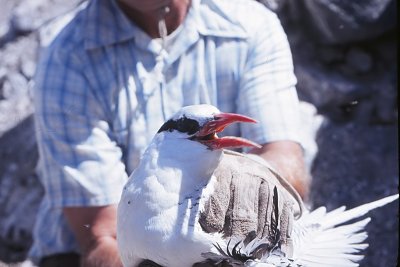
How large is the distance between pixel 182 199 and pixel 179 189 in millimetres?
17

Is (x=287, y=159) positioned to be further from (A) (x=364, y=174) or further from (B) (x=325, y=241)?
(A) (x=364, y=174)

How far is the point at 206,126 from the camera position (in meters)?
1.29

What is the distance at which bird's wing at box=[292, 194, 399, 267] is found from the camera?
147 cm

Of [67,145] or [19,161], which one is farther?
[19,161]

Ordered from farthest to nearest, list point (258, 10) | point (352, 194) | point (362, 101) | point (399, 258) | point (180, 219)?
point (362, 101), point (352, 194), point (399, 258), point (258, 10), point (180, 219)

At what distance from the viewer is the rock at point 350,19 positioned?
9.46ft

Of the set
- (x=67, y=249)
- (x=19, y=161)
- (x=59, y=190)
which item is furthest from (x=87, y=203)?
(x=19, y=161)

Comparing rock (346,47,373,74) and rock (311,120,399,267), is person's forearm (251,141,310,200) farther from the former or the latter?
rock (346,47,373,74)

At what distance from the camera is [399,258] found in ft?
8.04

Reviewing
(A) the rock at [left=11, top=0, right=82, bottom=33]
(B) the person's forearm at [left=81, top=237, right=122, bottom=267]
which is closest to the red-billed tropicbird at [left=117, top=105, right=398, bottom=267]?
(B) the person's forearm at [left=81, top=237, right=122, bottom=267]

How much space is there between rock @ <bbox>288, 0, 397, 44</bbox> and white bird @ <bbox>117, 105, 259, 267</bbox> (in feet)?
5.60

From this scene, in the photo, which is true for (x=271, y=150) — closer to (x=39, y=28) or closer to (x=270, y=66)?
(x=270, y=66)

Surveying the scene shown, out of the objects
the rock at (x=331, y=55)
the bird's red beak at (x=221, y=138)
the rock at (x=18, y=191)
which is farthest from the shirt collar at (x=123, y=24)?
the rock at (x=331, y=55)

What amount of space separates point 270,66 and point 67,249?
0.70m
